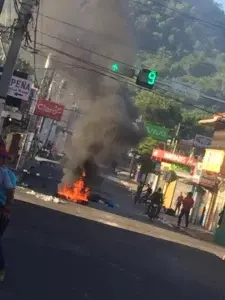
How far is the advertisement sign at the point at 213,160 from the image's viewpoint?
38.7m

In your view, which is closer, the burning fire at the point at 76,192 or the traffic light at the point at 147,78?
the traffic light at the point at 147,78

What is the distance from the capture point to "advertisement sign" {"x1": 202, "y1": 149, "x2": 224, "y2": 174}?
3870cm

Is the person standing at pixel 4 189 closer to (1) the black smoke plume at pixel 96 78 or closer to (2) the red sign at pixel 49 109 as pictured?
(1) the black smoke plume at pixel 96 78

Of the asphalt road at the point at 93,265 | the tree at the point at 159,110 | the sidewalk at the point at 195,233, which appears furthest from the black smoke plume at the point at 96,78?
the tree at the point at 159,110

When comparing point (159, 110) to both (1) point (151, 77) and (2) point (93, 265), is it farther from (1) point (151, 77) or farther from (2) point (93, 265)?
(2) point (93, 265)

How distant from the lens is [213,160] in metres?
40.5

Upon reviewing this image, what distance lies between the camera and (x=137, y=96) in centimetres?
7838

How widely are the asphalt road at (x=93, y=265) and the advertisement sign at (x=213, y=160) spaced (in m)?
20.8

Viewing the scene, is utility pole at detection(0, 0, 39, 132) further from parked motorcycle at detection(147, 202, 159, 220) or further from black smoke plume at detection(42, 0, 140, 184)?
parked motorcycle at detection(147, 202, 159, 220)

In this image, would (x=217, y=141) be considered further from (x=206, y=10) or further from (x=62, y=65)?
(x=206, y=10)

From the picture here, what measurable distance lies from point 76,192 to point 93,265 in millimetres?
18483

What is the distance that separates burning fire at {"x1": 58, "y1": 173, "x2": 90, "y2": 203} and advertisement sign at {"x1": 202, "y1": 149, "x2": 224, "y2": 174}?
11289mm

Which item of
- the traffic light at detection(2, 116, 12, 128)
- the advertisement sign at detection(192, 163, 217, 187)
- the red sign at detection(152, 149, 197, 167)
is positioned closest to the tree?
the red sign at detection(152, 149, 197, 167)

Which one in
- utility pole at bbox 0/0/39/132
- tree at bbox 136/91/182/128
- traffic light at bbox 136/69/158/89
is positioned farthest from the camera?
tree at bbox 136/91/182/128
